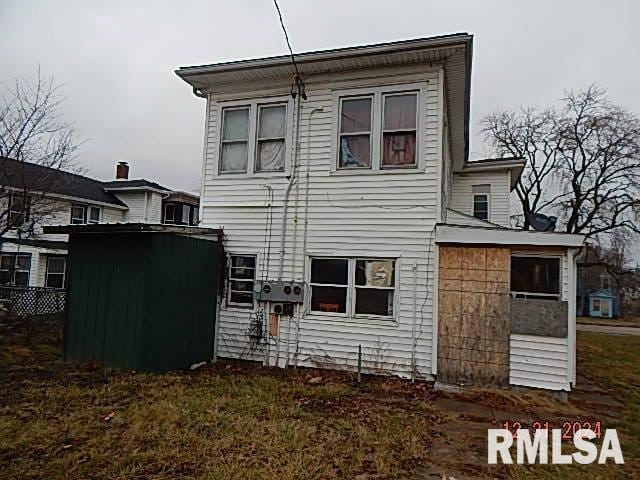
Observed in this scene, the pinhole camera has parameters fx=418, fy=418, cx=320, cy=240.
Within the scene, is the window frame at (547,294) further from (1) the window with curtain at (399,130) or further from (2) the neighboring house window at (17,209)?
(2) the neighboring house window at (17,209)

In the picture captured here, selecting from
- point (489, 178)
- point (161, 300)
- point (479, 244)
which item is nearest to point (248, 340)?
point (161, 300)

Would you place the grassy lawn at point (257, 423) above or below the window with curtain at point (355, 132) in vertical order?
below

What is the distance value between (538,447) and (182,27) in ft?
29.7

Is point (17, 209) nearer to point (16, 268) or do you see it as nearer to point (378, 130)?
point (16, 268)

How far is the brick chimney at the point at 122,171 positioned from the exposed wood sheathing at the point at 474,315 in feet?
73.5

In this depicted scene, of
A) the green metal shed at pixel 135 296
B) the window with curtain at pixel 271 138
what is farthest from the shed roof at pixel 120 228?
the window with curtain at pixel 271 138

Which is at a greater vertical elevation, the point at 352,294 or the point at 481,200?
the point at 481,200

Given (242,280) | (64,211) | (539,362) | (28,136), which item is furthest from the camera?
(64,211)

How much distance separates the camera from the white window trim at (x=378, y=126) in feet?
23.4

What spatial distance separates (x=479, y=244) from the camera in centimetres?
673

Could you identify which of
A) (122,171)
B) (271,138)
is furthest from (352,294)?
(122,171)

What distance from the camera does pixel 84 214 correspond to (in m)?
20.1

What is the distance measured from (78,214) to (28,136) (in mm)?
10090

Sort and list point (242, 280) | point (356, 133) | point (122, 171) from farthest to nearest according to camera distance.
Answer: point (122, 171) → point (242, 280) → point (356, 133)
